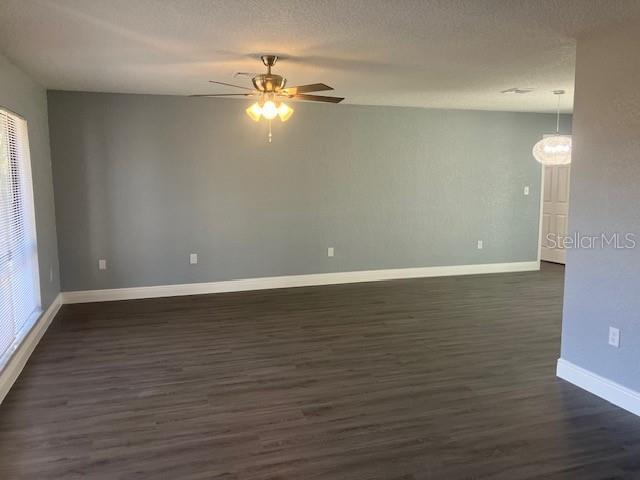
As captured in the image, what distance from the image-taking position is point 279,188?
613cm

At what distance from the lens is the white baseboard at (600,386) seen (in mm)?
2949

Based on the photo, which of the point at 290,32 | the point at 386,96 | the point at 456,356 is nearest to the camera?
the point at 290,32

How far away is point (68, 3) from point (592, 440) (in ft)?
11.8

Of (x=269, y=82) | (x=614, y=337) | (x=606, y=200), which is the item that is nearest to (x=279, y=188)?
(x=269, y=82)

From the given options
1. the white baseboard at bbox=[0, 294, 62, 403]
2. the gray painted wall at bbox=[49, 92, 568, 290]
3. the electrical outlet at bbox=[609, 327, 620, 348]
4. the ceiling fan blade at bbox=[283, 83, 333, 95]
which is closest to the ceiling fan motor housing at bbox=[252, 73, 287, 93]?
the ceiling fan blade at bbox=[283, 83, 333, 95]

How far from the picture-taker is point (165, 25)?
292 centimetres

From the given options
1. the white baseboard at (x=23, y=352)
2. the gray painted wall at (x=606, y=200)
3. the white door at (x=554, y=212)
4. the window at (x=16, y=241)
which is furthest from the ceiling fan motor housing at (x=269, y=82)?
the white door at (x=554, y=212)

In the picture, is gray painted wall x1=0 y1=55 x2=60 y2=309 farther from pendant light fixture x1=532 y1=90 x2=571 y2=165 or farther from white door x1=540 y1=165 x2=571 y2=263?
white door x1=540 y1=165 x2=571 y2=263

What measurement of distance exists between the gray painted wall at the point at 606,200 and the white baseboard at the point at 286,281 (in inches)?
137

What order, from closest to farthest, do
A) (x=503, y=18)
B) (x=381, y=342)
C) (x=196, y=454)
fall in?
(x=196, y=454) < (x=503, y=18) < (x=381, y=342)

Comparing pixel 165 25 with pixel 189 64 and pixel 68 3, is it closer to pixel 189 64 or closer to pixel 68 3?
pixel 68 3

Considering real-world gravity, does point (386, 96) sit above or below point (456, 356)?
above

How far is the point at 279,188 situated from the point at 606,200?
152 inches

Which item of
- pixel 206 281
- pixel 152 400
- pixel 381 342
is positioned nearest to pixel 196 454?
pixel 152 400
